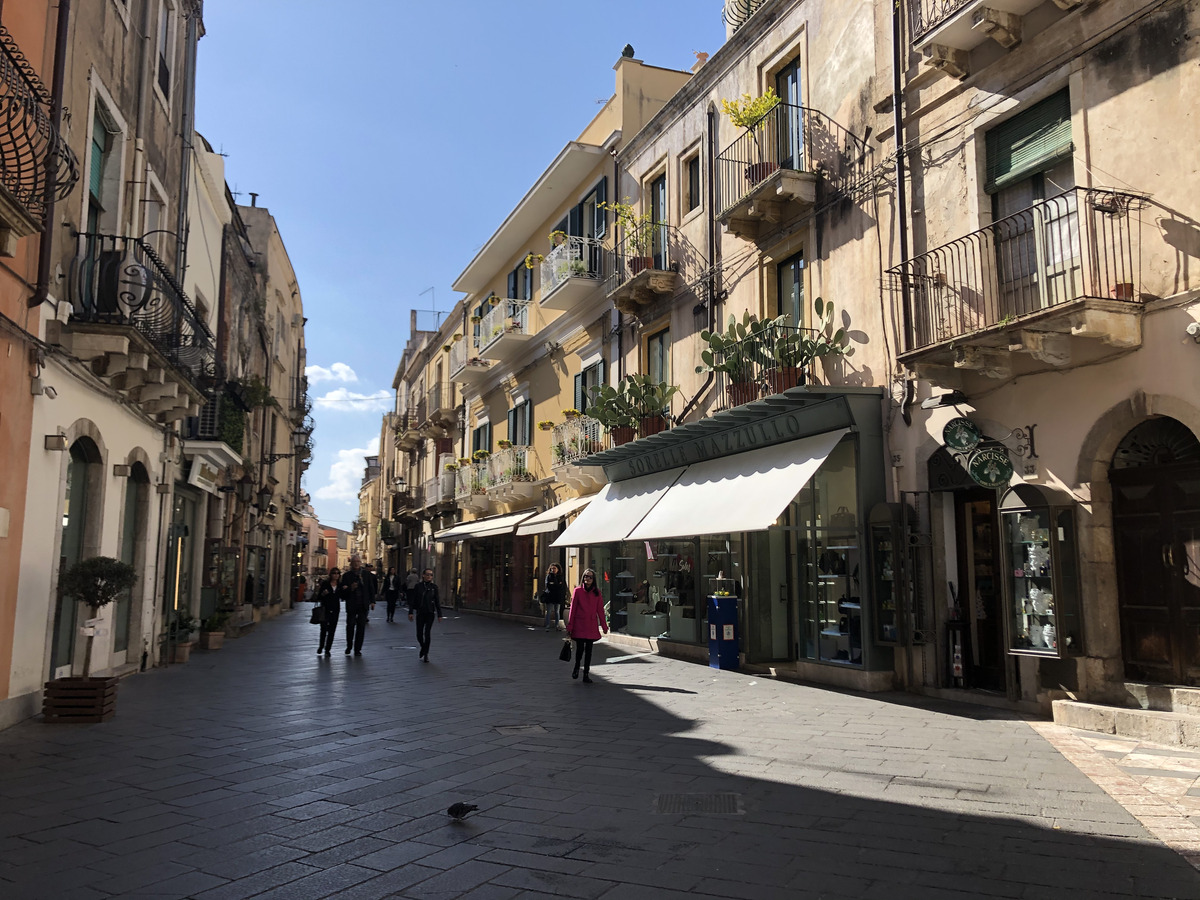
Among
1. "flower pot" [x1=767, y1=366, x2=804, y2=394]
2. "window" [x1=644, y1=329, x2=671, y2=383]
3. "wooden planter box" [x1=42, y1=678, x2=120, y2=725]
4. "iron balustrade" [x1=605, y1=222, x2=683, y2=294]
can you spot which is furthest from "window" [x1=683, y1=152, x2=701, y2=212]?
"wooden planter box" [x1=42, y1=678, x2=120, y2=725]

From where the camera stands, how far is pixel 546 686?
11508 mm

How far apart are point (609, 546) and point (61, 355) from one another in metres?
11.9

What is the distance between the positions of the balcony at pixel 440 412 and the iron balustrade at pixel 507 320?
309 inches

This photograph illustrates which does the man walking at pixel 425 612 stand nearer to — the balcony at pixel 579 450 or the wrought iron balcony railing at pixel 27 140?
the balcony at pixel 579 450

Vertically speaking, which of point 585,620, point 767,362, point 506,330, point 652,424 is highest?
point 506,330

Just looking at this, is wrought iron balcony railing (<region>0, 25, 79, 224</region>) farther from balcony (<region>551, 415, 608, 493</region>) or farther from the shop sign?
balcony (<region>551, 415, 608, 493</region>)

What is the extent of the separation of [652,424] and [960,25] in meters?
8.68

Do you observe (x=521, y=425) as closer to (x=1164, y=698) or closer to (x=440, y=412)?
(x=440, y=412)

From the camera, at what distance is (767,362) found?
42.3 ft

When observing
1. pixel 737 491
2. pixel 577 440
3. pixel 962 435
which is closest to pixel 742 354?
pixel 737 491

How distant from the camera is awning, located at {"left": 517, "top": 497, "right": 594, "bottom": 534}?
65.7 feet

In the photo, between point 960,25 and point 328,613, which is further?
point 328,613

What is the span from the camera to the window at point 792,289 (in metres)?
13.4

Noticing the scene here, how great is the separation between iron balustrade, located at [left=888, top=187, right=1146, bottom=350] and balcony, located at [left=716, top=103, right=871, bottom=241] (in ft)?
6.91
